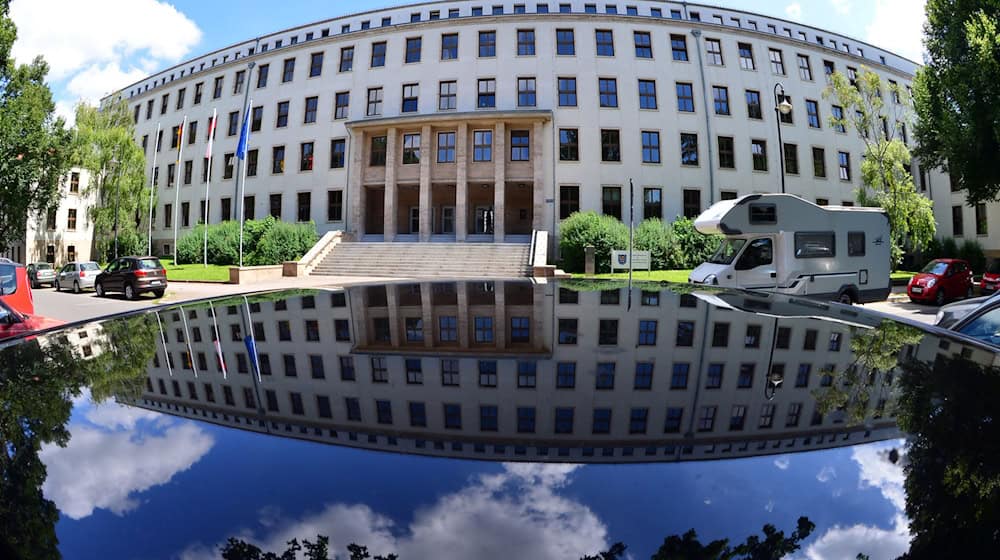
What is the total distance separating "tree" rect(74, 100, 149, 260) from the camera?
3662 centimetres

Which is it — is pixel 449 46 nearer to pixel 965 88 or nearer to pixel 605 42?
pixel 605 42

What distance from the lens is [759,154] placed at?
1347 inches

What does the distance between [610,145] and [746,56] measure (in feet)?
43.0

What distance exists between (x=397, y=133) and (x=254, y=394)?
117ft

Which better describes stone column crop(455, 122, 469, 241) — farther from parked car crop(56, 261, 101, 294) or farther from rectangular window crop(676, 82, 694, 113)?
parked car crop(56, 261, 101, 294)

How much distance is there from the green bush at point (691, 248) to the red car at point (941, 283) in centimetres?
985

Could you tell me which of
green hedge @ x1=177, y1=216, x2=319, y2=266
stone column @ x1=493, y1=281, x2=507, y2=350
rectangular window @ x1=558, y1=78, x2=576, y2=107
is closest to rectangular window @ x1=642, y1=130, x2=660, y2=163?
rectangular window @ x1=558, y1=78, x2=576, y2=107

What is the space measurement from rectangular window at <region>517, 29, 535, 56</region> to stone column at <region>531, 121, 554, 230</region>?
5.97 meters

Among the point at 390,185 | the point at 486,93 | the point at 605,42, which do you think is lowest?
the point at 390,185

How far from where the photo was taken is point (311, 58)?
38.7 meters

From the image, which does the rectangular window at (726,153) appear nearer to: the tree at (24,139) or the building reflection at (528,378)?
the building reflection at (528,378)

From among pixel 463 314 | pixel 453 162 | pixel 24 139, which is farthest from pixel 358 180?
pixel 463 314

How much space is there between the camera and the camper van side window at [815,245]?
14.2 metres

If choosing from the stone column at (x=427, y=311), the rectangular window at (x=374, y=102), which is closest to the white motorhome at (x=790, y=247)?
the stone column at (x=427, y=311)
